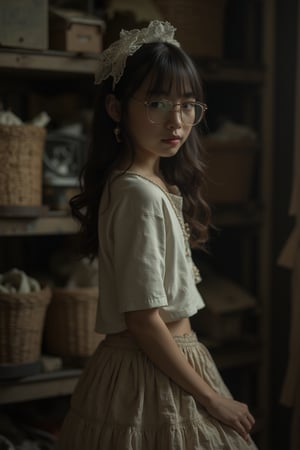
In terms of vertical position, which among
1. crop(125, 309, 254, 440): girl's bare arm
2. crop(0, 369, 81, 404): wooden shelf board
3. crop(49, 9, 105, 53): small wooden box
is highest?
crop(49, 9, 105, 53): small wooden box

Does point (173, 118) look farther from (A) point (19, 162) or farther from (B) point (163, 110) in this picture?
(A) point (19, 162)

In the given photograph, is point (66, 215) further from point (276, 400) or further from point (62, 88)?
point (276, 400)

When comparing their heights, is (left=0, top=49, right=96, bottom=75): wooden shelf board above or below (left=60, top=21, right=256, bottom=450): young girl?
above

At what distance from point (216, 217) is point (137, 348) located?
0.87 m

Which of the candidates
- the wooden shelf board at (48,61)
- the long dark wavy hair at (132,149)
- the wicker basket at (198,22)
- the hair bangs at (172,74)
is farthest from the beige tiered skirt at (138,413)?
the wicker basket at (198,22)

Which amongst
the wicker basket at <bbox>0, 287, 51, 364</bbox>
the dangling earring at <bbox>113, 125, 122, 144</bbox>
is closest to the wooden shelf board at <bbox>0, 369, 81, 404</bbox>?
the wicker basket at <bbox>0, 287, 51, 364</bbox>

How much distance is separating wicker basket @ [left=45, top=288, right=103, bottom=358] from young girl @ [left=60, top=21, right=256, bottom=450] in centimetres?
48

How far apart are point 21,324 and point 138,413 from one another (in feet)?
2.00

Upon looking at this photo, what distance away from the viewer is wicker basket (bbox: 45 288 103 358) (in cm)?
188

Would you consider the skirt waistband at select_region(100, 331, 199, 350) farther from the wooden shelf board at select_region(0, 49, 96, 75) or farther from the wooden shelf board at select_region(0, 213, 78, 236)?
the wooden shelf board at select_region(0, 49, 96, 75)

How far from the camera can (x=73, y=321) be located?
1.88m

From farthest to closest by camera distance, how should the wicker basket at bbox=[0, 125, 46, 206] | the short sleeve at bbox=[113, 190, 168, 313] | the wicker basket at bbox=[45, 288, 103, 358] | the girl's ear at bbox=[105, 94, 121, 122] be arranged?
the wicker basket at bbox=[45, 288, 103, 358] → the wicker basket at bbox=[0, 125, 46, 206] → the girl's ear at bbox=[105, 94, 121, 122] → the short sleeve at bbox=[113, 190, 168, 313]

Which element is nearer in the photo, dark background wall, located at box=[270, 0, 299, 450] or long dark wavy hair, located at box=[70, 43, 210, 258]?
long dark wavy hair, located at box=[70, 43, 210, 258]

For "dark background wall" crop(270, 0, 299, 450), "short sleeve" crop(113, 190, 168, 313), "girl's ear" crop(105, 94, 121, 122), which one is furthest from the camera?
"dark background wall" crop(270, 0, 299, 450)
